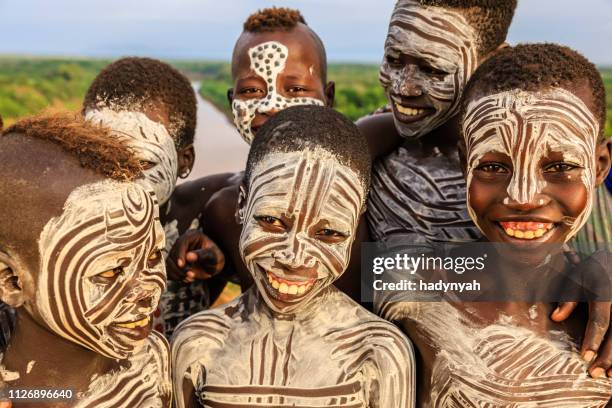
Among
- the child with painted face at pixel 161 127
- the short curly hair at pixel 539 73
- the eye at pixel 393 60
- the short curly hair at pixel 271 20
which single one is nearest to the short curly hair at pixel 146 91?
the child with painted face at pixel 161 127

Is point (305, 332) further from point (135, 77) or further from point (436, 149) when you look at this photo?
point (135, 77)

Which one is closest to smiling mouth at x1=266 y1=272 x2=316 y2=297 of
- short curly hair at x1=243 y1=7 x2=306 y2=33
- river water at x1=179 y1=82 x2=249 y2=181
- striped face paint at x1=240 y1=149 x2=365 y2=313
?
striped face paint at x1=240 y1=149 x2=365 y2=313

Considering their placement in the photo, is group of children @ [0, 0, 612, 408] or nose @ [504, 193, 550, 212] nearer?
group of children @ [0, 0, 612, 408]

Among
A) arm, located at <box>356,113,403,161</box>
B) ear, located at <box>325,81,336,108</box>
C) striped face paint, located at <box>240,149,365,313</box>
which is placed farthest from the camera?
ear, located at <box>325,81,336,108</box>

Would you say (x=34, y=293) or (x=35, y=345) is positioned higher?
(x=34, y=293)

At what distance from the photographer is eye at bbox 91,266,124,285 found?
2.03m

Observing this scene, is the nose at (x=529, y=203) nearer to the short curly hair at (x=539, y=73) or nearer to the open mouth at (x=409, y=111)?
the short curly hair at (x=539, y=73)

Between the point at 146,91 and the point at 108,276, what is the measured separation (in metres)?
1.21

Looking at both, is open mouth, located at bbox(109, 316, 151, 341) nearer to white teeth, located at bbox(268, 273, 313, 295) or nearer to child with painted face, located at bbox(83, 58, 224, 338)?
white teeth, located at bbox(268, 273, 313, 295)

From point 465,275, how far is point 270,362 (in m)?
0.77

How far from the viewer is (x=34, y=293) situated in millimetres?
1989

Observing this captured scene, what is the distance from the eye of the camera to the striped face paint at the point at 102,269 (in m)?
1.96

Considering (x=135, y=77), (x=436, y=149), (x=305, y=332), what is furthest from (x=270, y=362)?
(x=135, y=77)

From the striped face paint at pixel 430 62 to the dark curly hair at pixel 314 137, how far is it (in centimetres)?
52
